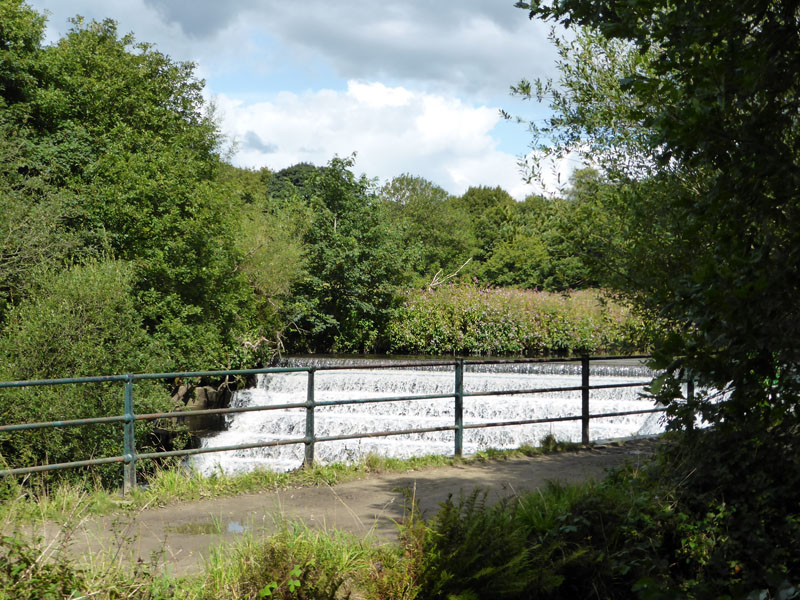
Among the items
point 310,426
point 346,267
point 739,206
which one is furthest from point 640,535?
point 346,267

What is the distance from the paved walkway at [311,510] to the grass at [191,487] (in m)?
0.13

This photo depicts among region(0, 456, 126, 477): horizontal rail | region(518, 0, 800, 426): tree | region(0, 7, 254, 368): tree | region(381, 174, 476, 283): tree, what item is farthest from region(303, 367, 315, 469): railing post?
region(381, 174, 476, 283): tree

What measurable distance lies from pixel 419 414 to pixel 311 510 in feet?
32.4

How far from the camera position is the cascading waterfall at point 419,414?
14.1 metres

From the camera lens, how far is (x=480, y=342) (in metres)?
27.4

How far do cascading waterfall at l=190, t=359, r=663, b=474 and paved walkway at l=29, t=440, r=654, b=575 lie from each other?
14.3 feet

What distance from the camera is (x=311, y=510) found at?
614 centimetres

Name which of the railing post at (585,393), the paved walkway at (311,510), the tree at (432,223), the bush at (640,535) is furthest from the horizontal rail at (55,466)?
the tree at (432,223)

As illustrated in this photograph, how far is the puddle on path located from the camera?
216 inches

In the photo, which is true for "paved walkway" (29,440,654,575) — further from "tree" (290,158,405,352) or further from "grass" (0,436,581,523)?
"tree" (290,158,405,352)

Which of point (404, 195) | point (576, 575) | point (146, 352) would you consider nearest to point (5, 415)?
point (146, 352)

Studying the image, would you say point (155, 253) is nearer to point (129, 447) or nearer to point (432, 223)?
point (129, 447)

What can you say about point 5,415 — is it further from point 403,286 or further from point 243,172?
point 243,172

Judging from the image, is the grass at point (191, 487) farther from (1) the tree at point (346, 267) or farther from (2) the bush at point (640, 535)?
(1) the tree at point (346, 267)
